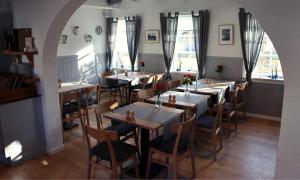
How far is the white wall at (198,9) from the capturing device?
17.7 ft

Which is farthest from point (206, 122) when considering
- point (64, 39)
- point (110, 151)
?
point (64, 39)

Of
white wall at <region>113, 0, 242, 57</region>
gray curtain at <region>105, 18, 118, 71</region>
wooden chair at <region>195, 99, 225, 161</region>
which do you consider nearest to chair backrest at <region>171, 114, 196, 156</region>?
wooden chair at <region>195, 99, 225, 161</region>

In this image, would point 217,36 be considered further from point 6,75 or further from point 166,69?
point 6,75

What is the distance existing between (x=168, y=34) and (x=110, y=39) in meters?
2.03

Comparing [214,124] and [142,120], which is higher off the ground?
[142,120]

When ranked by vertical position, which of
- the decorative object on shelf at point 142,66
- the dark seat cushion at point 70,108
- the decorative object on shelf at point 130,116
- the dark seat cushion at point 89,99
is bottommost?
the dark seat cushion at point 70,108

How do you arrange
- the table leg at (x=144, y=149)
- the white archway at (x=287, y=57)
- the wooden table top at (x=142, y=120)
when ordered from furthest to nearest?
the table leg at (x=144, y=149) < the wooden table top at (x=142, y=120) < the white archway at (x=287, y=57)

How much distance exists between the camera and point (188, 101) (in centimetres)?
395

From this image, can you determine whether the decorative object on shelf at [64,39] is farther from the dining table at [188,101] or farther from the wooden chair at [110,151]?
the wooden chair at [110,151]

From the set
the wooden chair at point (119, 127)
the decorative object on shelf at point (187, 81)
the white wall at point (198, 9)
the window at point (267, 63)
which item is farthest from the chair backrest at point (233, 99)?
the wooden chair at point (119, 127)

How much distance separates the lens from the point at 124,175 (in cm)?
316

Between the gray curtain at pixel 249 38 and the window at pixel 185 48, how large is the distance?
1.30 metres

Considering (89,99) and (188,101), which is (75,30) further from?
(188,101)

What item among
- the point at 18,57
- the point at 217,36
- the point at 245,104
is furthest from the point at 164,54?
the point at 18,57
